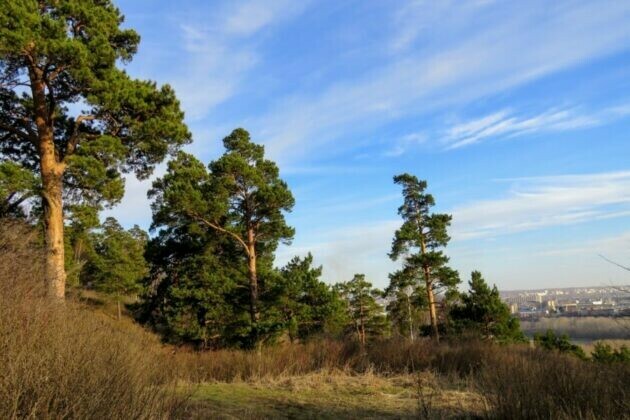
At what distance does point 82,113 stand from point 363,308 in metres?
29.3

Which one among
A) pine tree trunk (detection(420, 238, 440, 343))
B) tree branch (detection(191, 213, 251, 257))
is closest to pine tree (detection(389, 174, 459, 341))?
pine tree trunk (detection(420, 238, 440, 343))

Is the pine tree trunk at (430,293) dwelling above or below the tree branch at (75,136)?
below

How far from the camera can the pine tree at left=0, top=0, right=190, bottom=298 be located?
1276 cm

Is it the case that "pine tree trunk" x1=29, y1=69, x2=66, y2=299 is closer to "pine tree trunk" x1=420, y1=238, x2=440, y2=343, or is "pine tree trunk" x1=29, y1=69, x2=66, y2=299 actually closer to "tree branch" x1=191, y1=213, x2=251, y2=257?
"tree branch" x1=191, y1=213, x2=251, y2=257

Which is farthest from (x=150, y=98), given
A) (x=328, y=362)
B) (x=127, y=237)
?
(x=127, y=237)

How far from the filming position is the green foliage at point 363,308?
3972 cm

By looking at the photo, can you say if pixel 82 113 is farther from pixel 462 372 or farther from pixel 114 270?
pixel 114 270

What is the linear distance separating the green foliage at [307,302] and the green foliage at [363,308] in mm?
12336

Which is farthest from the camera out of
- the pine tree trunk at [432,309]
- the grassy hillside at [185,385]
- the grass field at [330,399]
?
the pine tree trunk at [432,309]

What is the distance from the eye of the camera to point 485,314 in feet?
100

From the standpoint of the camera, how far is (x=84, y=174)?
14086mm

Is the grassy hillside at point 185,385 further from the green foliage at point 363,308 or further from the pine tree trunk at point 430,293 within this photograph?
the green foliage at point 363,308

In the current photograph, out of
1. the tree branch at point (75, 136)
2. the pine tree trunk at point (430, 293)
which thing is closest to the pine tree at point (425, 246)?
the pine tree trunk at point (430, 293)

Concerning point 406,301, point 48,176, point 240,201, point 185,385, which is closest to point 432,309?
point 406,301
